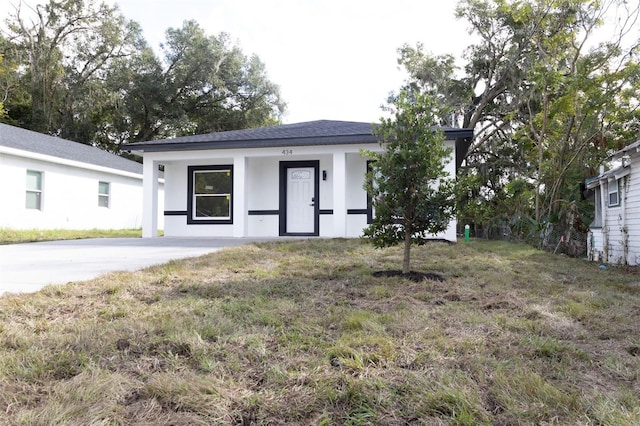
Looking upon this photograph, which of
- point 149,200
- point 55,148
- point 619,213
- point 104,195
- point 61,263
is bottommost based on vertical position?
point 61,263

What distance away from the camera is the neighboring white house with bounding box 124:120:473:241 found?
1073 cm

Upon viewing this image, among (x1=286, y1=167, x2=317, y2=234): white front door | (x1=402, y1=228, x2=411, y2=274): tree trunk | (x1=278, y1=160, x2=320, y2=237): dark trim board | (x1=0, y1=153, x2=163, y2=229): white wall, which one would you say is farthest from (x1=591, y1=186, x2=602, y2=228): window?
(x1=0, y1=153, x2=163, y2=229): white wall

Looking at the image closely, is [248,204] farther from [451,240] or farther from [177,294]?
[177,294]

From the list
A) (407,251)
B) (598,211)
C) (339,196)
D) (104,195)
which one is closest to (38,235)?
(104,195)

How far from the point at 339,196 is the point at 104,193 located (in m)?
11.2

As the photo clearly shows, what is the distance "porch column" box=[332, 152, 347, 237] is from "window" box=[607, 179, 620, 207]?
5.88 m

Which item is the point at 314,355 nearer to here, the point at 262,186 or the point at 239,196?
the point at 239,196

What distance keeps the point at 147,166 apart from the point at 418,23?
487 inches

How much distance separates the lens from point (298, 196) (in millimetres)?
11812

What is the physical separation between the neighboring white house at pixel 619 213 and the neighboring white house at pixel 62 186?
15710 mm

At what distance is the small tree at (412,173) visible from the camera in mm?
5105

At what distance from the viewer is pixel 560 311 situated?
→ 3623 millimetres

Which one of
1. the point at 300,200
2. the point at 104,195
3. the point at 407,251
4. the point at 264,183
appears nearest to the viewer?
the point at 407,251

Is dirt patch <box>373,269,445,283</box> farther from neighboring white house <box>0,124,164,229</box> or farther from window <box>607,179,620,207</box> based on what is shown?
neighboring white house <box>0,124,164,229</box>
